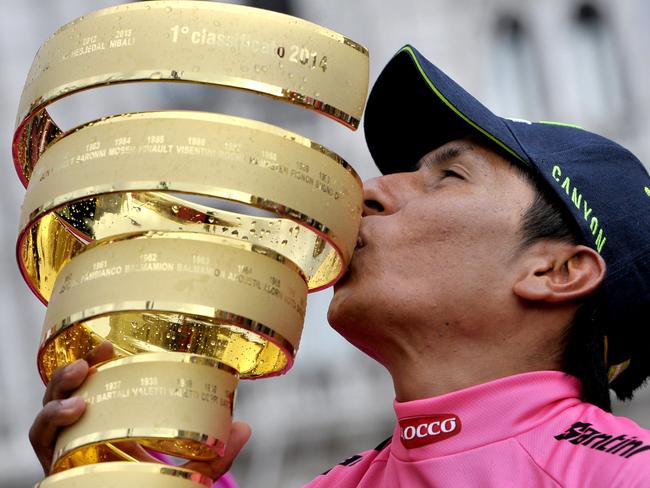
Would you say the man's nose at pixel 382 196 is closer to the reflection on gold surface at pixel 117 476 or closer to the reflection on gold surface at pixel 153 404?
the reflection on gold surface at pixel 153 404

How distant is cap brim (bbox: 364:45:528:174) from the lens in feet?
10.7

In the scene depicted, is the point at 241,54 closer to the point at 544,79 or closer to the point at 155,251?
the point at 155,251

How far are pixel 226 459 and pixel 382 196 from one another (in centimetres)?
74

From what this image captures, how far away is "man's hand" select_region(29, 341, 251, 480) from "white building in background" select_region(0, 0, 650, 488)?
868cm

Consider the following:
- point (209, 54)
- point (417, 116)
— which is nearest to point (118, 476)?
point (209, 54)

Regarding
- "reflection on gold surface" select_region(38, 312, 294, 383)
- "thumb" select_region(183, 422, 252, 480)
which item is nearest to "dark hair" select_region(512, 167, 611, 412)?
"reflection on gold surface" select_region(38, 312, 294, 383)

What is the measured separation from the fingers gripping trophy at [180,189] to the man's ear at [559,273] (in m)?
0.52

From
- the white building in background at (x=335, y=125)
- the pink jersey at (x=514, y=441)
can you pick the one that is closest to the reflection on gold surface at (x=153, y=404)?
the pink jersey at (x=514, y=441)

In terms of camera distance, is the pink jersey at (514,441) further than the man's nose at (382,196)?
No

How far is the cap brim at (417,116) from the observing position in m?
3.26

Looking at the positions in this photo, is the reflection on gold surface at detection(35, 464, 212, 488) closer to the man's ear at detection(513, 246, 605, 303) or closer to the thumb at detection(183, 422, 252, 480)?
the thumb at detection(183, 422, 252, 480)

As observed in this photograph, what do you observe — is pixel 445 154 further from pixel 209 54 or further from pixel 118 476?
pixel 118 476

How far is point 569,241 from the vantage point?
321cm

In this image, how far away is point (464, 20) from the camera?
A: 13.2 meters
